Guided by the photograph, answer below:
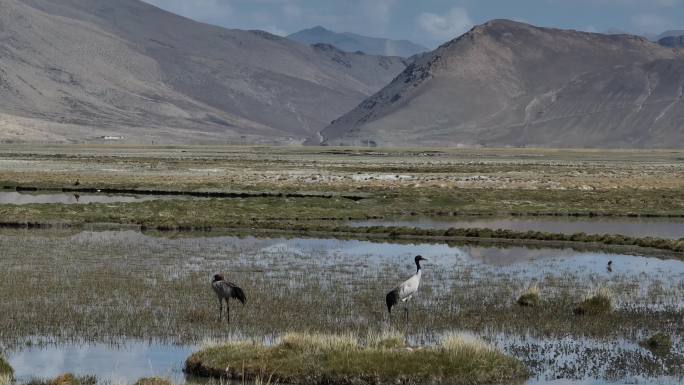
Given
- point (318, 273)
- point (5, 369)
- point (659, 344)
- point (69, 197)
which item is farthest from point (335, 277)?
point (69, 197)

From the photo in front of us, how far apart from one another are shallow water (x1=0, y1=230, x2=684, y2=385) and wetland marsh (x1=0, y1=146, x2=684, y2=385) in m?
0.06

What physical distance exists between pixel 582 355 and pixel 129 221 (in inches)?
1162

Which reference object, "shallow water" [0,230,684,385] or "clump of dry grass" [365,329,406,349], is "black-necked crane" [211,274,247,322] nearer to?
"shallow water" [0,230,684,385]

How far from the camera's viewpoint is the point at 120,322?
20000mm

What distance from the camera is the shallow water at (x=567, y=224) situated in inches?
1718

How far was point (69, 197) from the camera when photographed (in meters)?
58.5

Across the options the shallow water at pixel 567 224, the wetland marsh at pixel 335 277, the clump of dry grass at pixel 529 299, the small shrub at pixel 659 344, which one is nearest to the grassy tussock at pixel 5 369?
the wetland marsh at pixel 335 277

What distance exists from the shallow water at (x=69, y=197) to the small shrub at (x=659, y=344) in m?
39.3

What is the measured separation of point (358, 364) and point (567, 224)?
3227 centimetres

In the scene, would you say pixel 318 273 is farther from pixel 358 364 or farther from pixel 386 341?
pixel 358 364

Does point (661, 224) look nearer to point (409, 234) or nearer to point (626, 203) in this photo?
point (626, 203)

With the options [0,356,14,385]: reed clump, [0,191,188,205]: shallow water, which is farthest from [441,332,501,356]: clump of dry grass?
[0,191,188,205]: shallow water

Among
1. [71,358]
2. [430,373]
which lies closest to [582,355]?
[430,373]

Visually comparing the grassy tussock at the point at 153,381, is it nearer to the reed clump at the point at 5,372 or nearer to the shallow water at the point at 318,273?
the shallow water at the point at 318,273
